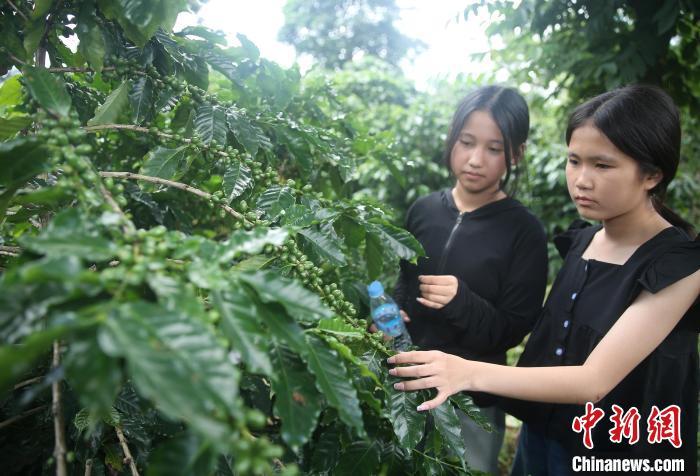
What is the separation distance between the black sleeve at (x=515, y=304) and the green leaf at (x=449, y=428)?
2.21ft

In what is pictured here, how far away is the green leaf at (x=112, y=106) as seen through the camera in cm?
129

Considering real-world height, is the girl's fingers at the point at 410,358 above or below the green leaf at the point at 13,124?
below

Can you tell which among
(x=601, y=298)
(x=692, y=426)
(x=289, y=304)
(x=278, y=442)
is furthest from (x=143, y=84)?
(x=692, y=426)

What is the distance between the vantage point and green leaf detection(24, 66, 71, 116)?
2.96 feet

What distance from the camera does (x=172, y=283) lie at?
644mm

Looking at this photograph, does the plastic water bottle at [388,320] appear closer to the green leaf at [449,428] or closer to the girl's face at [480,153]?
the green leaf at [449,428]

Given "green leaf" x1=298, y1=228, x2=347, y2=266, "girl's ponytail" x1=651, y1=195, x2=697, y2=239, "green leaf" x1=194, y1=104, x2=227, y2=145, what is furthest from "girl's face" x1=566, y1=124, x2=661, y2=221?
"green leaf" x1=194, y1=104, x2=227, y2=145

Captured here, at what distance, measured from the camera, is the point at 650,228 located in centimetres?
157

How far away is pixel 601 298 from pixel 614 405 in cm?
34

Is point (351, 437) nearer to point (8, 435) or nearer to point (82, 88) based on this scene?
point (8, 435)

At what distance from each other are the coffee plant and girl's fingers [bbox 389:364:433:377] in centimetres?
3

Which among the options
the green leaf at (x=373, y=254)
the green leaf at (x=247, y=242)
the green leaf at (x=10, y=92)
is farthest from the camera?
the green leaf at (x=10, y=92)

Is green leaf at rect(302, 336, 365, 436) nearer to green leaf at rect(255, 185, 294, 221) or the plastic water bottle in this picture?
green leaf at rect(255, 185, 294, 221)

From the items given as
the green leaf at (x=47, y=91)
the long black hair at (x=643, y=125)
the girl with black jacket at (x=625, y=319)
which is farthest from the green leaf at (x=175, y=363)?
the long black hair at (x=643, y=125)
